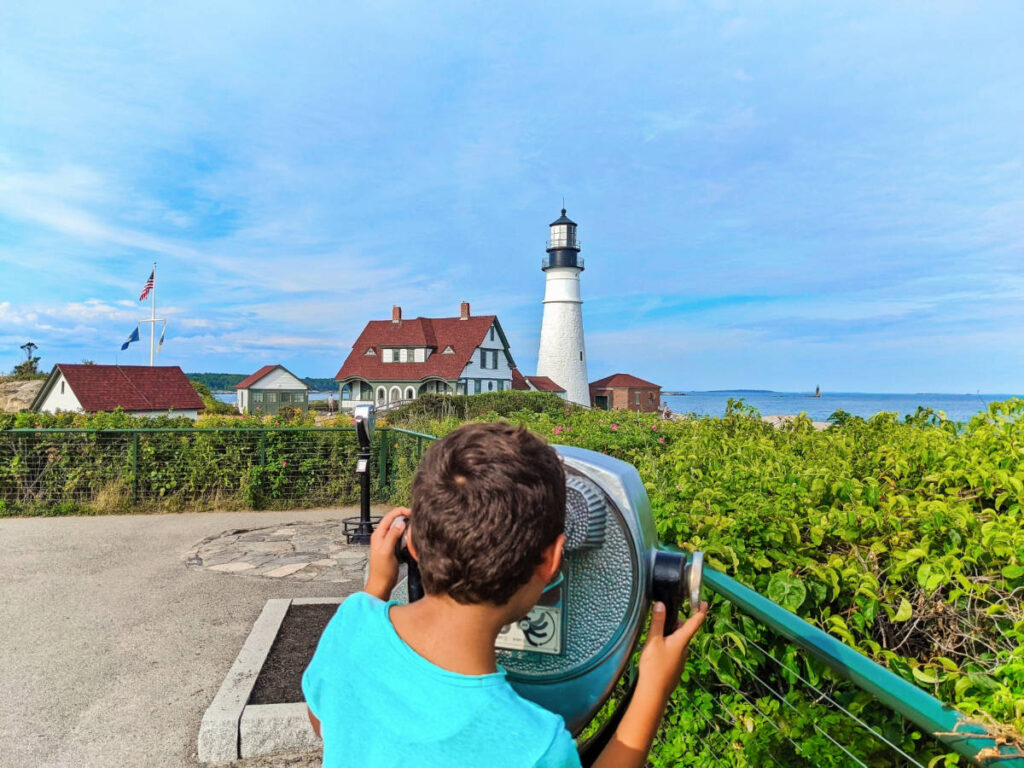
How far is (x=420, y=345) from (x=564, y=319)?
8.91 meters

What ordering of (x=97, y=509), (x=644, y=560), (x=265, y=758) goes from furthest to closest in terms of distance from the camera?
(x=97, y=509), (x=265, y=758), (x=644, y=560)

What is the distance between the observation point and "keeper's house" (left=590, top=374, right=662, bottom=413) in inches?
→ 2110

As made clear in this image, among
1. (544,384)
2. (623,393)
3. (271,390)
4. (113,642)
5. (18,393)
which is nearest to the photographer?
(113,642)

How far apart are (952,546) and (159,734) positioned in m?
3.80

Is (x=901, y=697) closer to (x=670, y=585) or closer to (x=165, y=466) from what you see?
(x=670, y=585)

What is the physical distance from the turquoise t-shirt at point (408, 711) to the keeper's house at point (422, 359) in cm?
4073

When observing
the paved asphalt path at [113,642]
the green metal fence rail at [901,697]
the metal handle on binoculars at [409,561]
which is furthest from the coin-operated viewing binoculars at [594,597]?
the paved asphalt path at [113,642]

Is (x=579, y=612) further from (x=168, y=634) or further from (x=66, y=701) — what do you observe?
(x=168, y=634)

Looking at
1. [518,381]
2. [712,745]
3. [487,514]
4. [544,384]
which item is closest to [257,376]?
[518,381]

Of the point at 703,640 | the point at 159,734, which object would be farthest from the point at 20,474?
the point at 703,640

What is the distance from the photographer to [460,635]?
45.6 inches

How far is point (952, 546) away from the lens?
252cm

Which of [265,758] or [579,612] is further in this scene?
[265,758]

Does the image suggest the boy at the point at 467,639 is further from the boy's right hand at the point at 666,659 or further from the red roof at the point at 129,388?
the red roof at the point at 129,388
